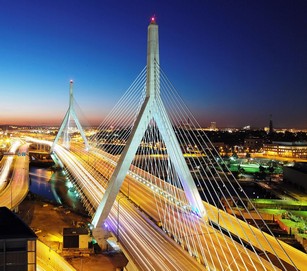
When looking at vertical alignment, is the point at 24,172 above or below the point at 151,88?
below

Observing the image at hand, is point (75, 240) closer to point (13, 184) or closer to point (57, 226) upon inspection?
point (57, 226)

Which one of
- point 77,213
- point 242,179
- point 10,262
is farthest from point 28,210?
point 242,179

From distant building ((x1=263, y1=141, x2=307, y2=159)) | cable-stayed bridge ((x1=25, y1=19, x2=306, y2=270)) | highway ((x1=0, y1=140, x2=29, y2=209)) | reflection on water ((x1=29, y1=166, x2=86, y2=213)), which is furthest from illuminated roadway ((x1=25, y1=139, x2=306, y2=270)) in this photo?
distant building ((x1=263, y1=141, x2=307, y2=159))

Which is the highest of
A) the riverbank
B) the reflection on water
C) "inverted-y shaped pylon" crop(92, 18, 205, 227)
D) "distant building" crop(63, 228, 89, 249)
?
"inverted-y shaped pylon" crop(92, 18, 205, 227)

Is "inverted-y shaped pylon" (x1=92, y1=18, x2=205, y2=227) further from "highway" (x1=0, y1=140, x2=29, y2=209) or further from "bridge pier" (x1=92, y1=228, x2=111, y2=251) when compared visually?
"highway" (x1=0, y1=140, x2=29, y2=209)

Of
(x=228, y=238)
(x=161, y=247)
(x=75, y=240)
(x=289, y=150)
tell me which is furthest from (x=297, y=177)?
(x=289, y=150)

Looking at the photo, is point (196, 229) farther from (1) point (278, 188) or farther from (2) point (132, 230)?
(1) point (278, 188)
